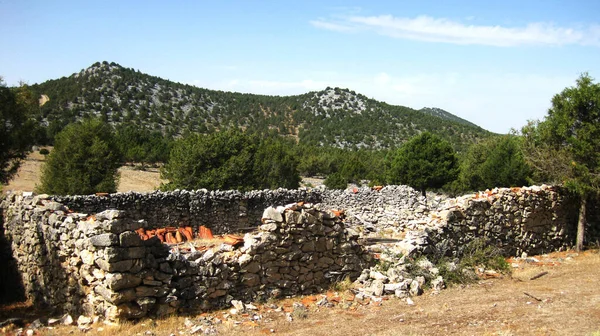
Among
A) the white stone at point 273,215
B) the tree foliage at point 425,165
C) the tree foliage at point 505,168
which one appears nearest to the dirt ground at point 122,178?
the tree foliage at point 425,165

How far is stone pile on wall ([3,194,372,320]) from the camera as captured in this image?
769cm

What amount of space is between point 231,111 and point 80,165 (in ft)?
233

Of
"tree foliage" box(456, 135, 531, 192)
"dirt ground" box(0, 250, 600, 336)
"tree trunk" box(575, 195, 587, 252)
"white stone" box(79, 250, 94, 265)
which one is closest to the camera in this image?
"dirt ground" box(0, 250, 600, 336)

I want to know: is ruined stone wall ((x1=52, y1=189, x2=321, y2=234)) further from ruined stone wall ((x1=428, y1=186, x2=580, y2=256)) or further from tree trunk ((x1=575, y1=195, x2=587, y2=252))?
tree trunk ((x1=575, y1=195, x2=587, y2=252))

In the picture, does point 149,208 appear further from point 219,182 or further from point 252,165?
point 252,165

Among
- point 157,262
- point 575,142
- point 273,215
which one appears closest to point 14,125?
point 157,262

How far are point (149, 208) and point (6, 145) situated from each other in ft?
18.3

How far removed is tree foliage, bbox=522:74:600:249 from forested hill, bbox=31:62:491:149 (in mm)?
65126

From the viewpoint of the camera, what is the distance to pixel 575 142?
14.8m

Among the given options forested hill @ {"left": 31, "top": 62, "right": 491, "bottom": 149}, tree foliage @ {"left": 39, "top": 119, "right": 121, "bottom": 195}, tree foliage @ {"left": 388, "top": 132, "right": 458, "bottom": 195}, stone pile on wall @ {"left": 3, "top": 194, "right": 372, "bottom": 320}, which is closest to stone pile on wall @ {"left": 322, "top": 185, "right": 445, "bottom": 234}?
stone pile on wall @ {"left": 3, "top": 194, "right": 372, "bottom": 320}

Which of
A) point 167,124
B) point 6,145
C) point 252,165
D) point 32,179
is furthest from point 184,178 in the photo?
point 167,124

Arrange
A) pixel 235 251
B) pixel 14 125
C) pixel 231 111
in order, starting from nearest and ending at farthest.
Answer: pixel 235 251, pixel 14 125, pixel 231 111

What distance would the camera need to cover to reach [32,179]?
39.8 metres

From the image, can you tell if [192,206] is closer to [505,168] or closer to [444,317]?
[444,317]
